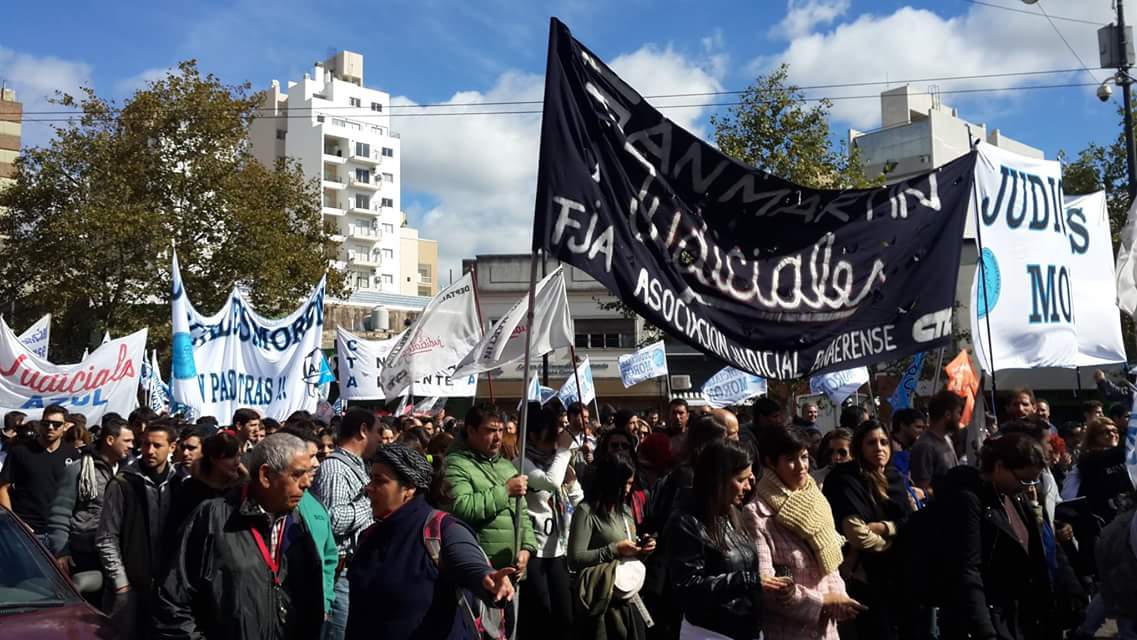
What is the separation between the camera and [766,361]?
247 inches

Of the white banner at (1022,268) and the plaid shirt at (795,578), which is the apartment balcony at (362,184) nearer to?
the white banner at (1022,268)

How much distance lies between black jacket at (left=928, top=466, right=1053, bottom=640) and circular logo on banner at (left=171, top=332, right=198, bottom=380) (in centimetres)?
989

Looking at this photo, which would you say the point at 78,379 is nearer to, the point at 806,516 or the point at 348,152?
the point at 806,516

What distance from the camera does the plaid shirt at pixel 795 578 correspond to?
4859 mm

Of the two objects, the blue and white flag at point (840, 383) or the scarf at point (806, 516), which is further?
the blue and white flag at point (840, 383)

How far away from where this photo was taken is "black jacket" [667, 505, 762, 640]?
4746 mm

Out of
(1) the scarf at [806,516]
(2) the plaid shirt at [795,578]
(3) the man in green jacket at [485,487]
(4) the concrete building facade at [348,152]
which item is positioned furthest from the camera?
(4) the concrete building facade at [348,152]

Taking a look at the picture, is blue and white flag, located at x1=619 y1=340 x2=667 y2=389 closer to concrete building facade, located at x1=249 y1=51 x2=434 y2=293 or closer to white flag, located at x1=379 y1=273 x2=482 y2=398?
white flag, located at x1=379 y1=273 x2=482 y2=398

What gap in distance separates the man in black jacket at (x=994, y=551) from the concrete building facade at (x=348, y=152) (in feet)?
272

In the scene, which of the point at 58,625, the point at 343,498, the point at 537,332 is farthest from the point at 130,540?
the point at 537,332

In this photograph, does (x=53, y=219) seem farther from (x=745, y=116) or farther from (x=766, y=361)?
(x=766, y=361)

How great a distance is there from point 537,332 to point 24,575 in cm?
480

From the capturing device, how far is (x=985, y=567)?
5.58m

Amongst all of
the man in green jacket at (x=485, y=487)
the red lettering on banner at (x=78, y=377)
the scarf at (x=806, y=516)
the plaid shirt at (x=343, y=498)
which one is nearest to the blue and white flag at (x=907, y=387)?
the man in green jacket at (x=485, y=487)
